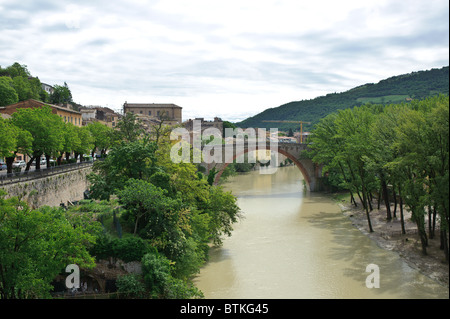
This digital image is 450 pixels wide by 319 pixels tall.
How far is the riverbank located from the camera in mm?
19188

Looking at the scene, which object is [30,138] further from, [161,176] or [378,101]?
[378,101]

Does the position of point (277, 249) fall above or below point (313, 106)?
below

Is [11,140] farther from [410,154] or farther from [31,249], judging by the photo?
[410,154]

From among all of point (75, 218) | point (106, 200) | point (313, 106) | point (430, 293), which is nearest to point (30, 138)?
point (106, 200)

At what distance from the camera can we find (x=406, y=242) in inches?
937

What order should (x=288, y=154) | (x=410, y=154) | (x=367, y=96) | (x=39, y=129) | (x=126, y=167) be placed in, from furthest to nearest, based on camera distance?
(x=367, y=96), (x=288, y=154), (x=39, y=129), (x=126, y=167), (x=410, y=154)

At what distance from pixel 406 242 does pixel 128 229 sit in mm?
14993

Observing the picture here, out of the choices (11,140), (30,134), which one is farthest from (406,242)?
(30,134)

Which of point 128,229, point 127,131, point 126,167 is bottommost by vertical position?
point 128,229

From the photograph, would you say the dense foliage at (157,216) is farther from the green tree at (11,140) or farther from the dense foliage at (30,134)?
the dense foliage at (30,134)

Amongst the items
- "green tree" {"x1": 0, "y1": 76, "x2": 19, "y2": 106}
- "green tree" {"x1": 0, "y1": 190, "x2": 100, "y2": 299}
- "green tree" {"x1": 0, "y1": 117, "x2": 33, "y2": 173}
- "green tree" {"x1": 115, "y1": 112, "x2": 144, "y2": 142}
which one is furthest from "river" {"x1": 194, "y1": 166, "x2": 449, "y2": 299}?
"green tree" {"x1": 0, "y1": 76, "x2": 19, "y2": 106}

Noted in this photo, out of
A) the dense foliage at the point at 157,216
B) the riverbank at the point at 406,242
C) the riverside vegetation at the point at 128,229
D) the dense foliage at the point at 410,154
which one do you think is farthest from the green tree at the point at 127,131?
the riverbank at the point at 406,242

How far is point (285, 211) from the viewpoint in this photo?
121 feet
